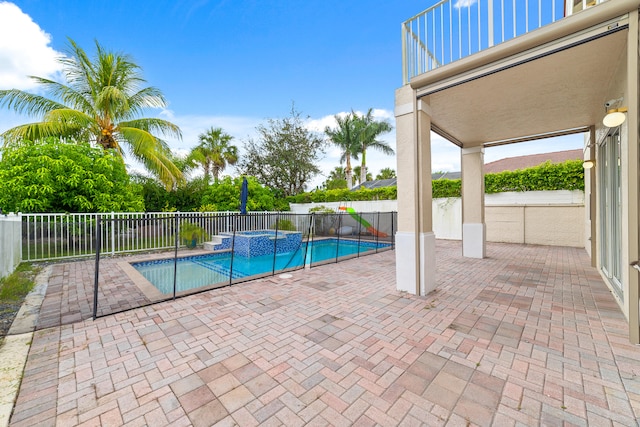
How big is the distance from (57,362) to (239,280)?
2.93 metres

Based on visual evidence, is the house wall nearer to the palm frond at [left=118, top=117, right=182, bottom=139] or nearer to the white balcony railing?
the white balcony railing

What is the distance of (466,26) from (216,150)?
21.1 meters

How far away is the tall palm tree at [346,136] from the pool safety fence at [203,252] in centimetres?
999

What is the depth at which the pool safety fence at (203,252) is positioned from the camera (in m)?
4.70

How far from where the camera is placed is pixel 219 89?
13.7 metres

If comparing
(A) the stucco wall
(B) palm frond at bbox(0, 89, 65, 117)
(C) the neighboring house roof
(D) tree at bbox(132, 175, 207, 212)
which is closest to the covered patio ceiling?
(A) the stucco wall

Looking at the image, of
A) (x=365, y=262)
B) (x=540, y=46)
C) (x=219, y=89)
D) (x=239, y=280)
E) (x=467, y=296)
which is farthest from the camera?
(x=219, y=89)

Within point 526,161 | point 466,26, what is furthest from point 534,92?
point 526,161

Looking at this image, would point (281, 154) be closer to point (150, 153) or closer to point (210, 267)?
point (150, 153)

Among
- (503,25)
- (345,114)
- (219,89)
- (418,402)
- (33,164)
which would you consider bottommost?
(418,402)

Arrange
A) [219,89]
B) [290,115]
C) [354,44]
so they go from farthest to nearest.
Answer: [290,115]
[219,89]
[354,44]

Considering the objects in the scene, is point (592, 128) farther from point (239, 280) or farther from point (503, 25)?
point (239, 280)

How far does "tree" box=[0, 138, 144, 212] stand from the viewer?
7.68 m

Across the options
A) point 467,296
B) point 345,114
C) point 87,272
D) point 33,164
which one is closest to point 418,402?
point 467,296
